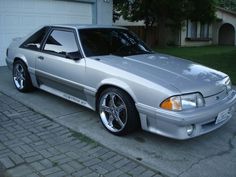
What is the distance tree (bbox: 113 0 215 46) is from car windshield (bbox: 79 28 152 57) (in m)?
12.3

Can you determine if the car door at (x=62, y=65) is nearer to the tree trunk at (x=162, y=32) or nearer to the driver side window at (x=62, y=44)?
the driver side window at (x=62, y=44)

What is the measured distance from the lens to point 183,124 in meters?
3.76

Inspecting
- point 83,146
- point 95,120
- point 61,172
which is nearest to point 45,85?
point 95,120

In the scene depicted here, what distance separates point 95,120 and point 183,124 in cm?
176

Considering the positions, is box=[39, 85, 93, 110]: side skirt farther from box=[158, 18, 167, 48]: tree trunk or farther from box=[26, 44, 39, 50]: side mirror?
box=[158, 18, 167, 48]: tree trunk

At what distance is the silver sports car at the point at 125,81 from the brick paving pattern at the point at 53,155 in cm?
55

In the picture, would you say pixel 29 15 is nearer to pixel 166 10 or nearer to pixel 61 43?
pixel 61 43

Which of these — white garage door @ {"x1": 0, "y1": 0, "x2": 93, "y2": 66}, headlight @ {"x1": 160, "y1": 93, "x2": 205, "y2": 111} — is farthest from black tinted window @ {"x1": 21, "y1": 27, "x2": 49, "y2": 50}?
white garage door @ {"x1": 0, "y1": 0, "x2": 93, "y2": 66}

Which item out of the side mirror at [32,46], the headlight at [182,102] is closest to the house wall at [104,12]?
the side mirror at [32,46]

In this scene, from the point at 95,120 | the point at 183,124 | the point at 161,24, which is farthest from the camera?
the point at 161,24

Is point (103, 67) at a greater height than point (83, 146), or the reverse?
point (103, 67)

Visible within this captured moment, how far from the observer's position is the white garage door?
9539mm

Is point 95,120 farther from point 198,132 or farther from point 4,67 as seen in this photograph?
point 4,67

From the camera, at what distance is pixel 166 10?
18.2 metres
